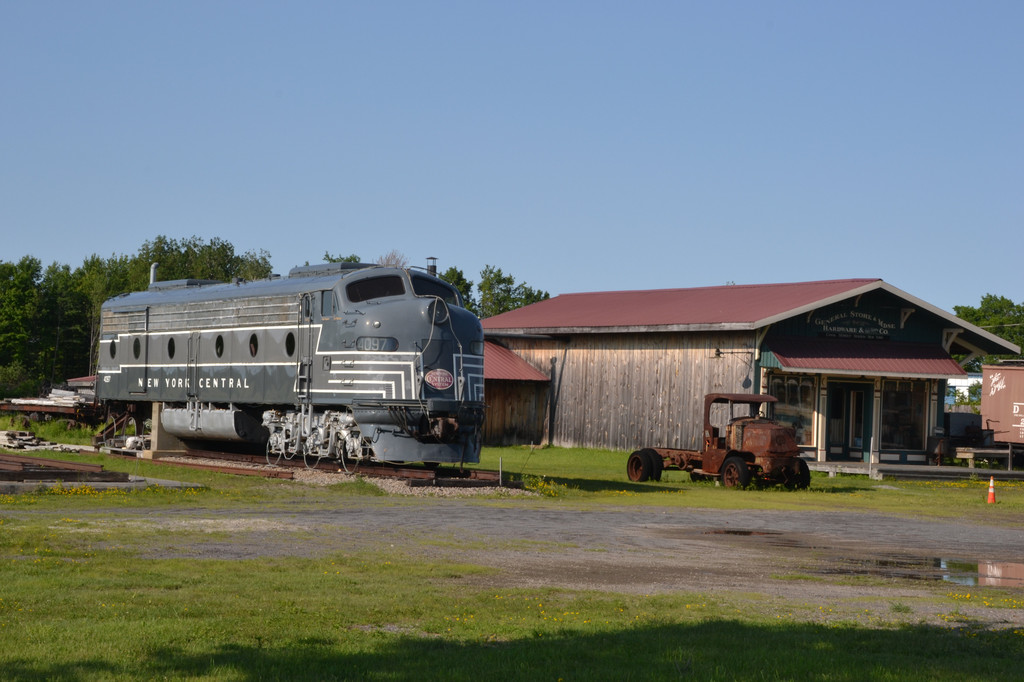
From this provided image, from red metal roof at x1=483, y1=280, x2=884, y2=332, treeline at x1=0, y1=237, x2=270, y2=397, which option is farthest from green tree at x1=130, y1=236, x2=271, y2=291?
red metal roof at x1=483, y1=280, x2=884, y2=332

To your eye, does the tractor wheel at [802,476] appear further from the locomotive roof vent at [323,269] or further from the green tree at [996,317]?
the green tree at [996,317]

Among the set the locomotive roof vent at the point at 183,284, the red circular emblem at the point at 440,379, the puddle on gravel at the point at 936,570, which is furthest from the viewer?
the locomotive roof vent at the point at 183,284

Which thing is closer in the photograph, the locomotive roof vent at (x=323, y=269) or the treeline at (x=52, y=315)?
the locomotive roof vent at (x=323, y=269)

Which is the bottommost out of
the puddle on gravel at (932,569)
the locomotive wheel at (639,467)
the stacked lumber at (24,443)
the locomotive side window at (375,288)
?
the stacked lumber at (24,443)

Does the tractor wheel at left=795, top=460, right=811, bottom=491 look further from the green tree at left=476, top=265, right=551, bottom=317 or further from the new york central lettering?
the green tree at left=476, top=265, right=551, bottom=317

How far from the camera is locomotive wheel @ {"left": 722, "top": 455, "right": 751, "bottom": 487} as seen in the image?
27.5 meters

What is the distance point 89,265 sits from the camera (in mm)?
110688

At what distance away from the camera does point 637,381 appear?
4059 cm

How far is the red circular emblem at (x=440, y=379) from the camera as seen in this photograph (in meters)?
24.1

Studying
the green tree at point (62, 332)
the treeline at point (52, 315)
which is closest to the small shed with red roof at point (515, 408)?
the treeline at point (52, 315)

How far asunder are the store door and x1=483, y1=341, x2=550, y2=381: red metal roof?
1094 cm

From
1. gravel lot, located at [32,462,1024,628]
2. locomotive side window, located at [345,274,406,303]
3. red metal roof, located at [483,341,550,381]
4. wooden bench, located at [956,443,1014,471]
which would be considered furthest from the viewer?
red metal roof, located at [483,341,550,381]

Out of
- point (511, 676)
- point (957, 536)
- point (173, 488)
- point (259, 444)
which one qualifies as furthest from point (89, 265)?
point (511, 676)

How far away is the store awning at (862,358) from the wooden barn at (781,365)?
0.05 meters
